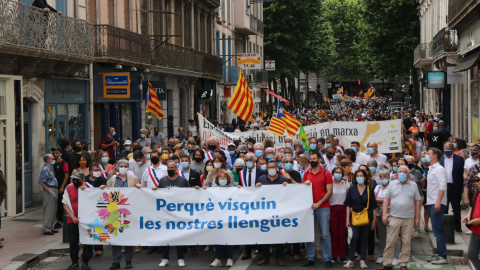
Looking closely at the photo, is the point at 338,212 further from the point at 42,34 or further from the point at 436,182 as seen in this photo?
the point at 42,34

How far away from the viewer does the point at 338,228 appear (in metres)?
12.9

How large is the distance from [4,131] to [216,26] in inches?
1082

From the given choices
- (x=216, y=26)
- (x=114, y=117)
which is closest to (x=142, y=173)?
(x=114, y=117)

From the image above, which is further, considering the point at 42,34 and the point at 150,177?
the point at 42,34

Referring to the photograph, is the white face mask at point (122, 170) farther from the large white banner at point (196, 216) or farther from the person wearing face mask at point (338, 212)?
the person wearing face mask at point (338, 212)

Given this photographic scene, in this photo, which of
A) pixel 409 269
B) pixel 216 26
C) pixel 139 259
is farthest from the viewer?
pixel 216 26

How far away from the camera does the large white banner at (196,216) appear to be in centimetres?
1295

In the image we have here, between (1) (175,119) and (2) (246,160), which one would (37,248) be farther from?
(1) (175,119)

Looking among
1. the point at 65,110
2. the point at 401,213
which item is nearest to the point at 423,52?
the point at 65,110

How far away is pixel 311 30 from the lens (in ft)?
196

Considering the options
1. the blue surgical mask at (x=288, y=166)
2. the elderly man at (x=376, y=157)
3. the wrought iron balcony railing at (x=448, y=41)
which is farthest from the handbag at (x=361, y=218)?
the wrought iron balcony railing at (x=448, y=41)

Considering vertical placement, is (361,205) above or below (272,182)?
below

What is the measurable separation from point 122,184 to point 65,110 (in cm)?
892

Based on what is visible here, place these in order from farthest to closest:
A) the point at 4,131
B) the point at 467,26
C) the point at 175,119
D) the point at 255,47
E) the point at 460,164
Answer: the point at 255,47
the point at 175,119
the point at 467,26
the point at 4,131
the point at 460,164
